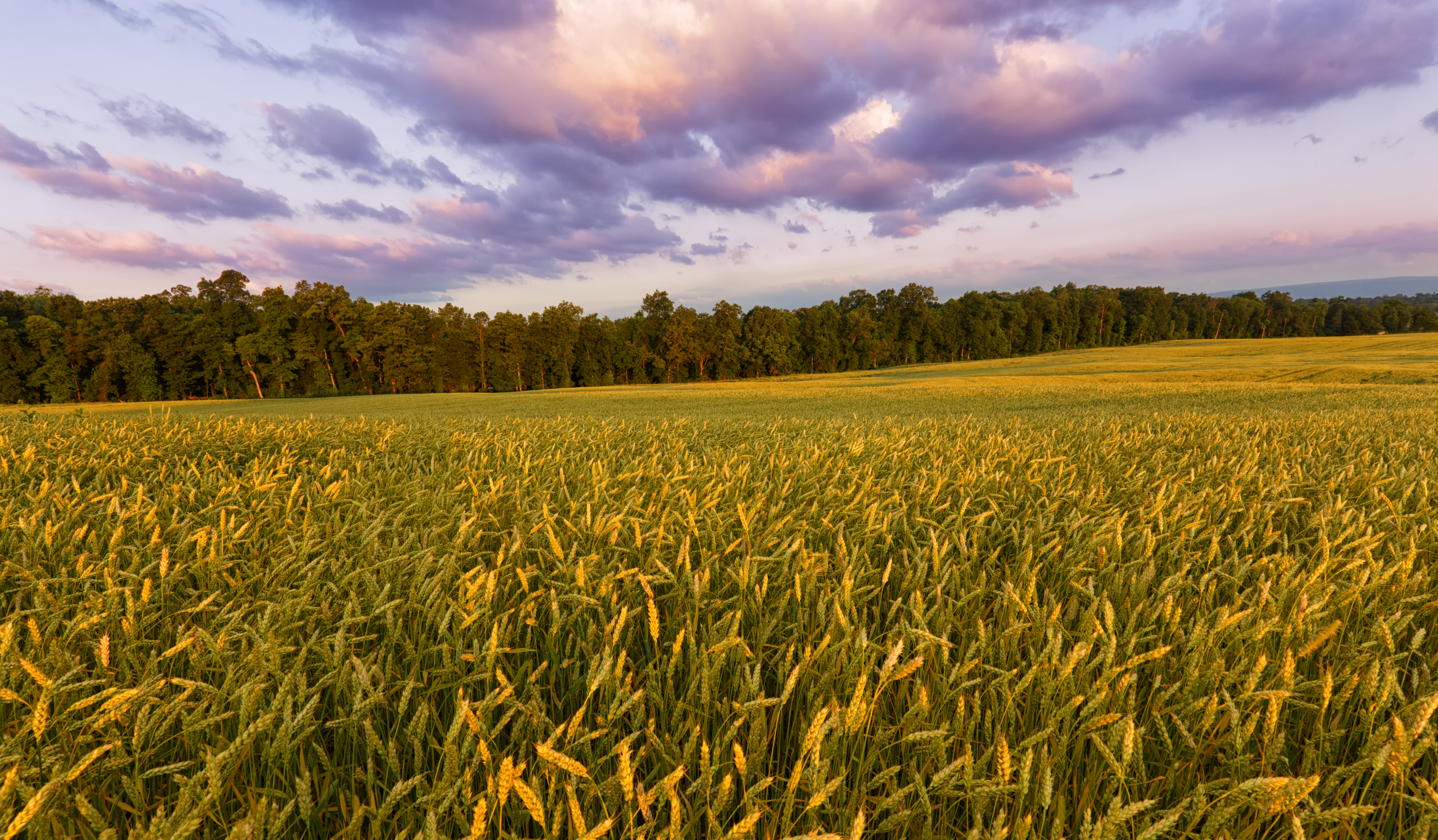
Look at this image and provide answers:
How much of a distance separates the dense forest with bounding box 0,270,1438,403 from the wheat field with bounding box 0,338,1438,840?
235 feet

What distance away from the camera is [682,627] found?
1.91 metres

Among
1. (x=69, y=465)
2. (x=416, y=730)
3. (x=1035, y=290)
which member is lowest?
(x=416, y=730)

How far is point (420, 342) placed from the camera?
71.7 meters

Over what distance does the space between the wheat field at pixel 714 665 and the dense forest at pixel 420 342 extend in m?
71.6

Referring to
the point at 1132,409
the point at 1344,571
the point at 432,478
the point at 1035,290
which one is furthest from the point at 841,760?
the point at 1035,290

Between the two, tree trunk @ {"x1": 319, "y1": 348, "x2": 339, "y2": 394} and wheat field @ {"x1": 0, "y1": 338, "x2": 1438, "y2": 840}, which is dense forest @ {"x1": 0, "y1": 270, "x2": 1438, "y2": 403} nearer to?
tree trunk @ {"x1": 319, "y1": 348, "x2": 339, "y2": 394}

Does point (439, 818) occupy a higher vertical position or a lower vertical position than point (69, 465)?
lower

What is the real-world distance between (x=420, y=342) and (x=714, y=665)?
266ft

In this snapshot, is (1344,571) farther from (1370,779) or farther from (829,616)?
(829,616)

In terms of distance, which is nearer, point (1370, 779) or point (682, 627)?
point (1370, 779)

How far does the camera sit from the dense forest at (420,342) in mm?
64250

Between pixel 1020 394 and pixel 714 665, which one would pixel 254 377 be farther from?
pixel 714 665

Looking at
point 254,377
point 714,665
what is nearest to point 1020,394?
point 714,665

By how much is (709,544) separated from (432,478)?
251 centimetres
